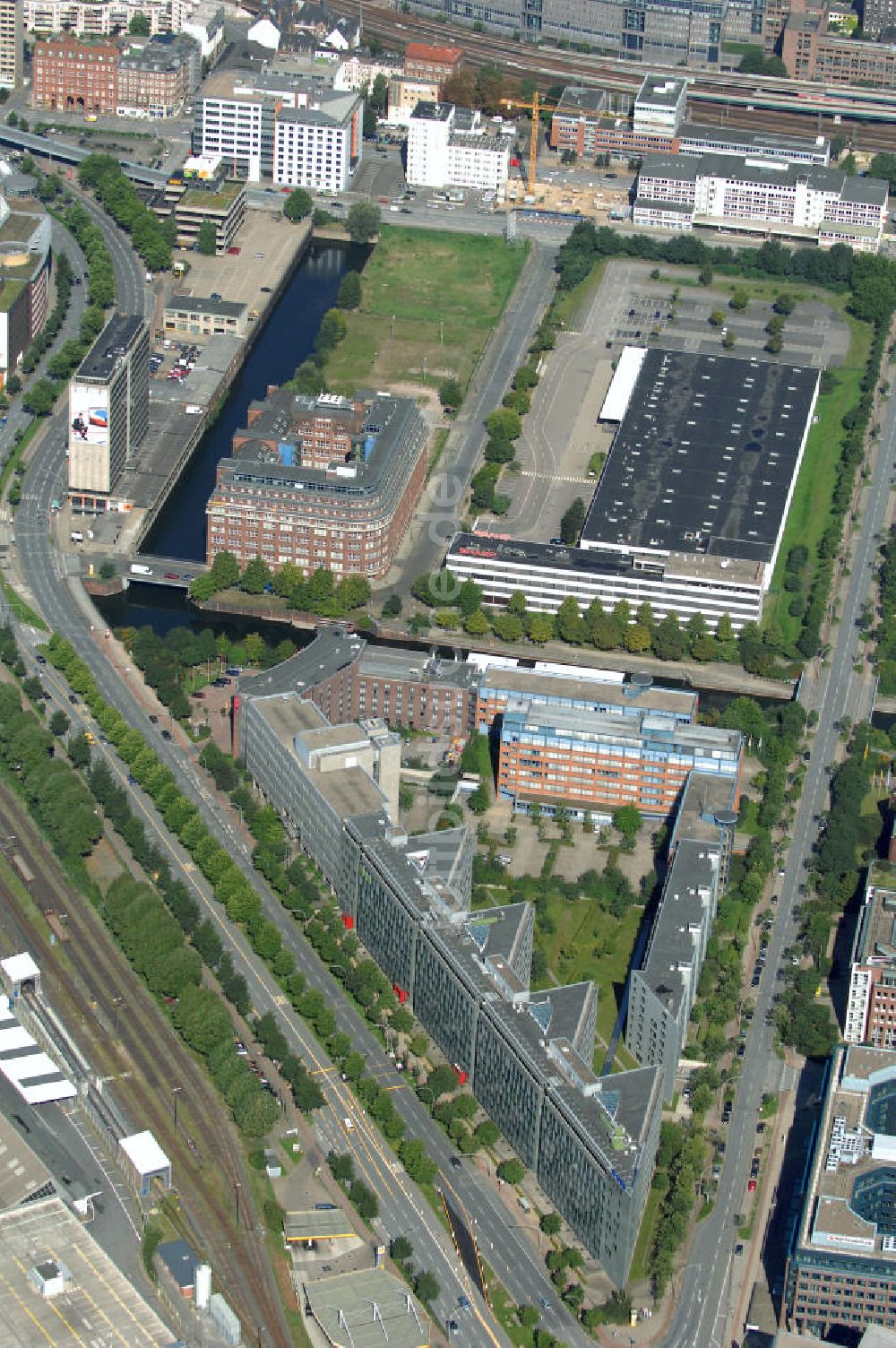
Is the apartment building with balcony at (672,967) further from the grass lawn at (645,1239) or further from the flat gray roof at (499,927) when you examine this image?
the grass lawn at (645,1239)

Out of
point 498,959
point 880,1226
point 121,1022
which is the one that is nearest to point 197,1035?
point 121,1022

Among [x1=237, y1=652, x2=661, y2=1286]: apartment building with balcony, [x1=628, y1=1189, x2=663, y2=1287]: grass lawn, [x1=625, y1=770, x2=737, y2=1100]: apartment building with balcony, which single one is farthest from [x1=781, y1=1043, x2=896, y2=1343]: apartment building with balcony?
[x1=625, y1=770, x2=737, y2=1100]: apartment building with balcony

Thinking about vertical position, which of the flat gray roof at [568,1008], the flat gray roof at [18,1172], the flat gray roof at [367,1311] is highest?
the flat gray roof at [568,1008]

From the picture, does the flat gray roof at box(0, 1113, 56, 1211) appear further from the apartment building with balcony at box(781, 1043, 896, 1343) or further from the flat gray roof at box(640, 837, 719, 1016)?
the apartment building with balcony at box(781, 1043, 896, 1343)

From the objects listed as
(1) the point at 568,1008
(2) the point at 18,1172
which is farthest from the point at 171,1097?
(1) the point at 568,1008

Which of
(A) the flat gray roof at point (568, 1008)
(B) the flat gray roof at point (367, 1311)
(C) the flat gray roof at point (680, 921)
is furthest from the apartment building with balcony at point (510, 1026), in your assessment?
(B) the flat gray roof at point (367, 1311)

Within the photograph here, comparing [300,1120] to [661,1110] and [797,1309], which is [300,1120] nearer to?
[661,1110]
